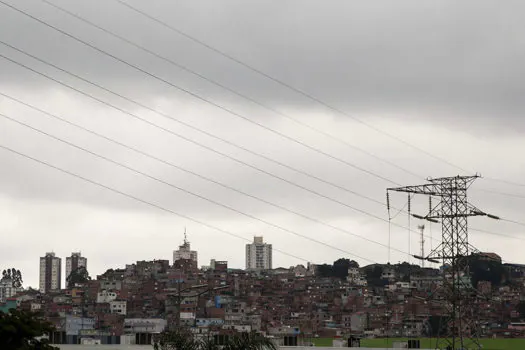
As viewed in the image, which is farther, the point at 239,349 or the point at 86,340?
the point at 86,340

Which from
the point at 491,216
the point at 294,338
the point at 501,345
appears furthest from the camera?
the point at 501,345

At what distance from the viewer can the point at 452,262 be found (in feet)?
317

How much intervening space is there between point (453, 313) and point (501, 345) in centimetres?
7385

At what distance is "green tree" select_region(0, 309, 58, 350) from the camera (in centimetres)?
4616

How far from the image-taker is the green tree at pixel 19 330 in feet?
151

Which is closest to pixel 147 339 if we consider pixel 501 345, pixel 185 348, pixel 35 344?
pixel 185 348

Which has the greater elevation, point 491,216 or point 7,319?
point 491,216

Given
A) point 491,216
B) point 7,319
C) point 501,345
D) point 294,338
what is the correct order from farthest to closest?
point 501,345 → point 294,338 → point 491,216 → point 7,319

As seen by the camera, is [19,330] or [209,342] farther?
[209,342]

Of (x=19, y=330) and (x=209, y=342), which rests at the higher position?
(x=19, y=330)

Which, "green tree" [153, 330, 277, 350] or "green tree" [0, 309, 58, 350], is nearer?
"green tree" [0, 309, 58, 350]

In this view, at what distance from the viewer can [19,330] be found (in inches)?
1834

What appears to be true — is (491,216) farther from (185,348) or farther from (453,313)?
(185,348)

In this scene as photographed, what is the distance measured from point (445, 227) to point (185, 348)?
46034 millimetres
